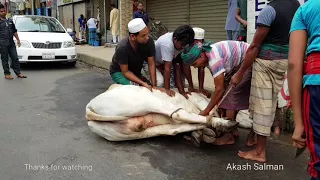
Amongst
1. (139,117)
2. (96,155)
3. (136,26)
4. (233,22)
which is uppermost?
(233,22)

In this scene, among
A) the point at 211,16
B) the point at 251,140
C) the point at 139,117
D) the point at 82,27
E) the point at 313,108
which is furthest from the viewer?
the point at 82,27

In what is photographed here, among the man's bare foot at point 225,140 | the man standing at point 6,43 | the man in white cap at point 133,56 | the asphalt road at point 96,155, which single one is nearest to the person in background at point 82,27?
the man standing at point 6,43

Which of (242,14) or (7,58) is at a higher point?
(242,14)

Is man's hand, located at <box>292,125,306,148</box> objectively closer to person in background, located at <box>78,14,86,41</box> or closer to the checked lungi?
the checked lungi

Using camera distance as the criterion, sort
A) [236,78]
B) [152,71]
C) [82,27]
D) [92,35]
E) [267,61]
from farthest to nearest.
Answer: [82,27], [92,35], [152,71], [236,78], [267,61]

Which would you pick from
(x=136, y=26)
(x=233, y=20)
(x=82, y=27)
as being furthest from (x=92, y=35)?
(x=136, y=26)

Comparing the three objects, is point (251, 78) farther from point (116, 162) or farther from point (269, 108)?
point (116, 162)

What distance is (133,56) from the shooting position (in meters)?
3.96

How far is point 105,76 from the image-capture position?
8.13 m

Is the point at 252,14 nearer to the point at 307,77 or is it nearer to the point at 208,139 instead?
the point at 208,139

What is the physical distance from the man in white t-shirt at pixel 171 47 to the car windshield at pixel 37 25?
6.39 m

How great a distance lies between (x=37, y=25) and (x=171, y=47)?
703 cm

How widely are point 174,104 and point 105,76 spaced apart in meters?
4.89

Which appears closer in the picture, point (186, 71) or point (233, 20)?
point (186, 71)
